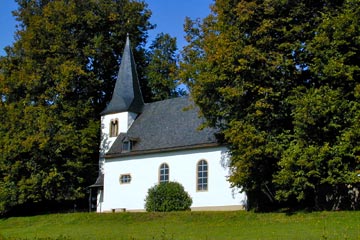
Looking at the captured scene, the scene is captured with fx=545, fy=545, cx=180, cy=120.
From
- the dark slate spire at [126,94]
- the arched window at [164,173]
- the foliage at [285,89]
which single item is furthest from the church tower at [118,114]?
the foliage at [285,89]

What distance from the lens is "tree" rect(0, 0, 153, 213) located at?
4009 centimetres

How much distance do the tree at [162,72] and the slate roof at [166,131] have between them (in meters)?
7.33

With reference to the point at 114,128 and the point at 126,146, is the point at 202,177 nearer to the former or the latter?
the point at 126,146

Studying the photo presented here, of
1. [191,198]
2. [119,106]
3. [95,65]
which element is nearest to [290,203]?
[191,198]

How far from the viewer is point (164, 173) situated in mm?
37938

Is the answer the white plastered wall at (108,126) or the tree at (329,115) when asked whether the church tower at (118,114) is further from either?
the tree at (329,115)

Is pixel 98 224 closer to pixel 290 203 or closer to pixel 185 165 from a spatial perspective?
pixel 185 165

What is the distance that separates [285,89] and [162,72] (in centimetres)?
2617

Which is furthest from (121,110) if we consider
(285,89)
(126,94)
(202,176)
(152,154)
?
(285,89)

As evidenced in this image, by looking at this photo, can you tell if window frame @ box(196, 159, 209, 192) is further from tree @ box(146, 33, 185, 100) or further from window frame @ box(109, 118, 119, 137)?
tree @ box(146, 33, 185, 100)

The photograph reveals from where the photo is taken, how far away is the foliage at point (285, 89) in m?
24.3

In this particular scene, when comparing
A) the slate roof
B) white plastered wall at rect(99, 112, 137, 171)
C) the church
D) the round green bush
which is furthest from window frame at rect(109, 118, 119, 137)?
the round green bush

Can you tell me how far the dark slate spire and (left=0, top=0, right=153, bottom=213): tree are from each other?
2.17m

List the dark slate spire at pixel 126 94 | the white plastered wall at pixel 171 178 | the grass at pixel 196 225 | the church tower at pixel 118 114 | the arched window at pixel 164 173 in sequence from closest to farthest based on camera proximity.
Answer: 1. the grass at pixel 196 225
2. the white plastered wall at pixel 171 178
3. the arched window at pixel 164 173
4. the church tower at pixel 118 114
5. the dark slate spire at pixel 126 94
